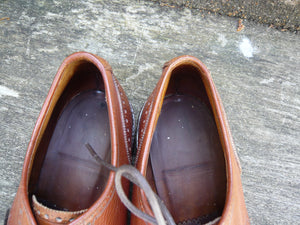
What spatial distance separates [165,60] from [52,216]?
830mm

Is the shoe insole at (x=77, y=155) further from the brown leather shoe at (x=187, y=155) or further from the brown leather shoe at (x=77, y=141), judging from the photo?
the brown leather shoe at (x=187, y=155)

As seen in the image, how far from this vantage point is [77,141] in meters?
1.07

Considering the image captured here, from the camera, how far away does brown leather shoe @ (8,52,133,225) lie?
2.89ft

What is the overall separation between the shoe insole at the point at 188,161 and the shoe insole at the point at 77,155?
230 millimetres

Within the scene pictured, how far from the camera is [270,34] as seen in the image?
128 centimetres

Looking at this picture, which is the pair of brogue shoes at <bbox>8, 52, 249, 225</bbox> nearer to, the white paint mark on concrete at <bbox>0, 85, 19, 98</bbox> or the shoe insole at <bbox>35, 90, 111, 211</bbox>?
the shoe insole at <bbox>35, 90, 111, 211</bbox>

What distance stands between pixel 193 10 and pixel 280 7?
0.42 metres

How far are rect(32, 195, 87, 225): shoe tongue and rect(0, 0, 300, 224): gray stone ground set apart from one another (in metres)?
0.44

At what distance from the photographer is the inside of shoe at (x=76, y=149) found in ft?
3.32

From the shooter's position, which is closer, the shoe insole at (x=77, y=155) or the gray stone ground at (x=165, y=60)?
the shoe insole at (x=77, y=155)

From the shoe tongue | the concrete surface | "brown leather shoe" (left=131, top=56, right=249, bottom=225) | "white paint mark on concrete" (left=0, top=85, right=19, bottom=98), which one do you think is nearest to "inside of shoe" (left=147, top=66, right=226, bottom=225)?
"brown leather shoe" (left=131, top=56, right=249, bottom=225)

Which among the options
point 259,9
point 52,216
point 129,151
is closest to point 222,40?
point 259,9

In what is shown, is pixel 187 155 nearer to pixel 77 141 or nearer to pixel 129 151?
pixel 129 151

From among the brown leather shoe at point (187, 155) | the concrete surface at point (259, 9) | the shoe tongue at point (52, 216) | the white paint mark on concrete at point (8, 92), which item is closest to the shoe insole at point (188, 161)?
the brown leather shoe at point (187, 155)
